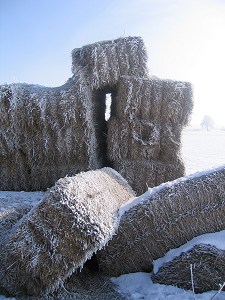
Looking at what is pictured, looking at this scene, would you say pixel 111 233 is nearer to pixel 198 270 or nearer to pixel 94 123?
pixel 198 270

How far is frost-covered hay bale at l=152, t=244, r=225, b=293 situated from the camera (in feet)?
11.1

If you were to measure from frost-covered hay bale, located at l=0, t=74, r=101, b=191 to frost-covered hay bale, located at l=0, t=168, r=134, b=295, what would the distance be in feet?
8.42

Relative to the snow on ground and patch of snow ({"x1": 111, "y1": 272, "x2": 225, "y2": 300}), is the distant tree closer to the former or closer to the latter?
the snow on ground

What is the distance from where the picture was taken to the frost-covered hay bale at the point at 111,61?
18.8 feet

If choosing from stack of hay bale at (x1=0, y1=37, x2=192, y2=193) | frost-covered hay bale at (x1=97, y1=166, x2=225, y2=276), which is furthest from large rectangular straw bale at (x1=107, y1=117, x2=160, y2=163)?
frost-covered hay bale at (x1=97, y1=166, x2=225, y2=276)

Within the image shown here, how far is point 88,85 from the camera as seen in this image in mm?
5809

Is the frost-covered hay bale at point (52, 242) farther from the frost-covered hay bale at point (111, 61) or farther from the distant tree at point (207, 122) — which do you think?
the distant tree at point (207, 122)

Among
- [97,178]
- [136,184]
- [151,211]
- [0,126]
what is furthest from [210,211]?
[0,126]

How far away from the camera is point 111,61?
19.0 feet

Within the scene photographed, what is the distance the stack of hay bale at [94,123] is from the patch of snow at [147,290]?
8.44ft

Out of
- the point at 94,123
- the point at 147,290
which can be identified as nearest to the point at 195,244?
the point at 147,290

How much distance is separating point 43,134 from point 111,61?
166cm

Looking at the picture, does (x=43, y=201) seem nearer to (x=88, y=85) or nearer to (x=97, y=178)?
(x=97, y=178)

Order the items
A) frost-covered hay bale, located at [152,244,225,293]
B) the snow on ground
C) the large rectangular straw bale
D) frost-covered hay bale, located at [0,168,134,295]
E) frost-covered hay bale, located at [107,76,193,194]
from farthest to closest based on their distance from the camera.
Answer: the snow on ground < the large rectangular straw bale < frost-covered hay bale, located at [107,76,193,194] < frost-covered hay bale, located at [152,244,225,293] < frost-covered hay bale, located at [0,168,134,295]
